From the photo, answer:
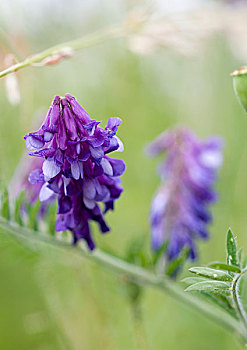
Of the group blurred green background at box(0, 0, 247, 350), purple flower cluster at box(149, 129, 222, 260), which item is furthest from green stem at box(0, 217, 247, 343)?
blurred green background at box(0, 0, 247, 350)

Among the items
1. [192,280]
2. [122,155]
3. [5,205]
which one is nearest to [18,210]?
[5,205]

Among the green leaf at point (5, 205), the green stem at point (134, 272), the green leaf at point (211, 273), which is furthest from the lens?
the green stem at point (134, 272)

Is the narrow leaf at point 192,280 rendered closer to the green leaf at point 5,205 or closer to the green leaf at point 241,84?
A: the green leaf at point 241,84

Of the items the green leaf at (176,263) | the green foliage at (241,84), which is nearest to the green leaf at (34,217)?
the green leaf at (176,263)

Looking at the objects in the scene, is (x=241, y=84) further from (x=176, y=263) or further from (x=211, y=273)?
(x=176, y=263)

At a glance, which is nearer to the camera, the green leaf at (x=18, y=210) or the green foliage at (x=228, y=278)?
the green foliage at (x=228, y=278)

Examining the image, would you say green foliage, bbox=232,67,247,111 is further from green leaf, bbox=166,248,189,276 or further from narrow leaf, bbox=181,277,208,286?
green leaf, bbox=166,248,189,276
